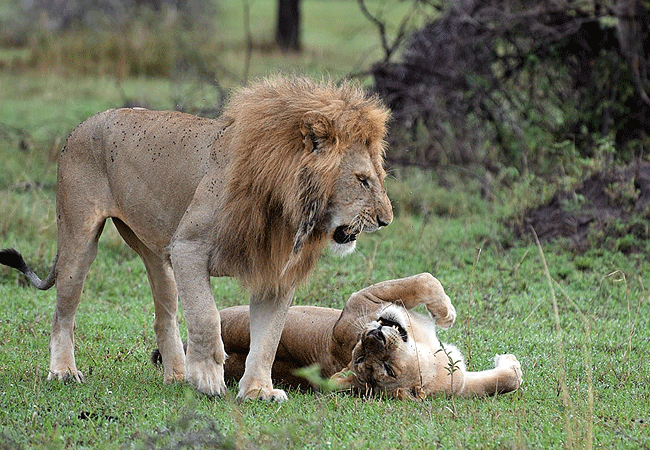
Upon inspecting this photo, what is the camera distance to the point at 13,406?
178 inches

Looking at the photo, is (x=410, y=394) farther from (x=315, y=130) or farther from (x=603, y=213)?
(x=603, y=213)

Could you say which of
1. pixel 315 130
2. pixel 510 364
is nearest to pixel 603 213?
pixel 510 364

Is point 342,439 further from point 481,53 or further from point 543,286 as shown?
point 481,53

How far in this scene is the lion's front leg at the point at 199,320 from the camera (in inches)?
181

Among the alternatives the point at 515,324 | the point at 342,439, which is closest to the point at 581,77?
the point at 515,324

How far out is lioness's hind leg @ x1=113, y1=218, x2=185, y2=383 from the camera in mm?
5453

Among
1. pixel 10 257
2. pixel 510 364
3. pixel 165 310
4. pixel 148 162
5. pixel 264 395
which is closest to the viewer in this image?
pixel 264 395

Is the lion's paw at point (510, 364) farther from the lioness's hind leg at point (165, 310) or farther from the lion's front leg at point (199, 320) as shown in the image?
the lioness's hind leg at point (165, 310)

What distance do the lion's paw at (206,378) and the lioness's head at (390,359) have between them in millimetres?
680

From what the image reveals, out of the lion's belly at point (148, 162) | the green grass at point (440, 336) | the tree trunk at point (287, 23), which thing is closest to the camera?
the green grass at point (440, 336)

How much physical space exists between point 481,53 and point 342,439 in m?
7.41

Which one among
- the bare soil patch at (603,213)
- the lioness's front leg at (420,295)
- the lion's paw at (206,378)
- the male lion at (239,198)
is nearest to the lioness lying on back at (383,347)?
the lioness's front leg at (420,295)

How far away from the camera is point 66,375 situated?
5230 millimetres

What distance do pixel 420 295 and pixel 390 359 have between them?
1.45 feet
